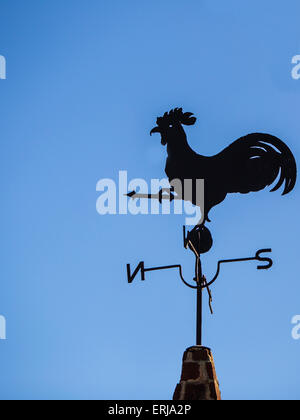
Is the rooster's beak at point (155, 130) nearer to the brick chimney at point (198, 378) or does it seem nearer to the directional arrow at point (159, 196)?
the directional arrow at point (159, 196)

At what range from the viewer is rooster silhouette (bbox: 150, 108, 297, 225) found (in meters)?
3.66

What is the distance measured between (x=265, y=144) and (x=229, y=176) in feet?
1.29

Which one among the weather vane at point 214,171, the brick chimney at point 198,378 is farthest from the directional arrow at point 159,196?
the brick chimney at point 198,378

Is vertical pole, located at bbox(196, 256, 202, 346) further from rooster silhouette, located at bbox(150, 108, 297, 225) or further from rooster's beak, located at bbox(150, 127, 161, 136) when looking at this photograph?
rooster's beak, located at bbox(150, 127, 161, 136)

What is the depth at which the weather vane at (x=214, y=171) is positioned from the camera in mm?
3480

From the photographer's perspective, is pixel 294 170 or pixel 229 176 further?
pixel 294 170

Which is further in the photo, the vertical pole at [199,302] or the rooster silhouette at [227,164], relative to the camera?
the rooster silhouette at [227,164]

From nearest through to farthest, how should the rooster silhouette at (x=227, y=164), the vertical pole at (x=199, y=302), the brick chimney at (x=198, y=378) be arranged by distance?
the brick chimney at (x=198, y=378) < the vertical pole at (x=199, y=302) < the rooster silhouette at (x=227, y=164)

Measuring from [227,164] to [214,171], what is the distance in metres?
0.11

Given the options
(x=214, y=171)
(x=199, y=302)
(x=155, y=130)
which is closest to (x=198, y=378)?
(x=199, y=302)
